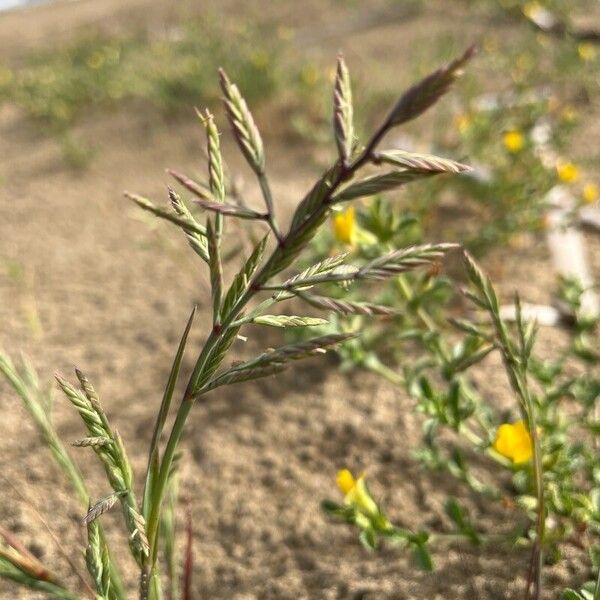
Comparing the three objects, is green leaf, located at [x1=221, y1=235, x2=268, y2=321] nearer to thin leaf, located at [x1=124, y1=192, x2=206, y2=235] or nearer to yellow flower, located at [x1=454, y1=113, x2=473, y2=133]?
thin leaf, located at [x1=124, y1=192, x2=206, y2=235]

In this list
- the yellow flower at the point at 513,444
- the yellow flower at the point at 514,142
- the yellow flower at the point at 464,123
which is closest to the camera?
the yellow flower at the point at 513,444

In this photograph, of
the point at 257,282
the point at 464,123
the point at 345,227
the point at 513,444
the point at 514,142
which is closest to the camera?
the point at 257,282

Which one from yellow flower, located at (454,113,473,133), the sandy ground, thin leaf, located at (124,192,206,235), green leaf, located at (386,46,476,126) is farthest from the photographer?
yellow flower, located at (454,113,473,133)

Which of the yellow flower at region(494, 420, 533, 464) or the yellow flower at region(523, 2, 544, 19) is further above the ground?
Result: the yellow flower at region(523, 2, 544, 19)

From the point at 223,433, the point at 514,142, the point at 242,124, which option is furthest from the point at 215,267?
the point at 514,142

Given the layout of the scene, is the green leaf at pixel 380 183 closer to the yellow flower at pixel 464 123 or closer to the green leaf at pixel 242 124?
the green leaf at pixel 242 124

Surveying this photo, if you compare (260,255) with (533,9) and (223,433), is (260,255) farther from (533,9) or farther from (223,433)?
(533,9)

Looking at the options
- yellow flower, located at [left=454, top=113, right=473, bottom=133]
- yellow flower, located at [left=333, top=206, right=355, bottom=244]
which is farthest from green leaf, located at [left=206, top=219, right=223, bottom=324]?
yellow flower, located at [left=454, top=113, right=473, bottom=133]

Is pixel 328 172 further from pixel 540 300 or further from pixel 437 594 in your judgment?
pixel 540 300

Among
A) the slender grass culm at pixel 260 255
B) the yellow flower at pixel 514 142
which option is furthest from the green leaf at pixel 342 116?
the yellow flower at pixel 514 142
